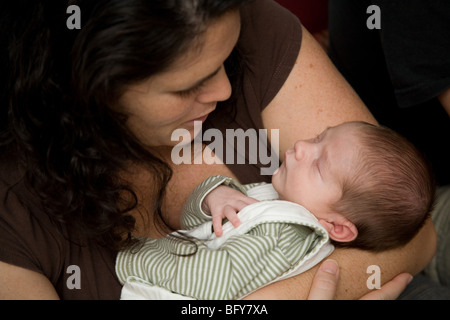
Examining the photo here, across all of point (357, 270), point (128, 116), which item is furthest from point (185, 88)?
point (357, 270)

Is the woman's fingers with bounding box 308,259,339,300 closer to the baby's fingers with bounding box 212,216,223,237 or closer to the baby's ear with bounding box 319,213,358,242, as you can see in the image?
the baby's ear with bounding box 319,213,358,242

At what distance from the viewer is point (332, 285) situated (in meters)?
1.30

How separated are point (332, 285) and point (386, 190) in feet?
0.94

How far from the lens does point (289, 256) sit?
1.34 meters

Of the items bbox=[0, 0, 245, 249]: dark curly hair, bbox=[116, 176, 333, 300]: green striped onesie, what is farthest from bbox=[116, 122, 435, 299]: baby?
bbox=[0, 0, 245, 249]: dark curly hair

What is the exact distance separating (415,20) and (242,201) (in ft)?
2.24

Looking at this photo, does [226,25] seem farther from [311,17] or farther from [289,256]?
[311,17]

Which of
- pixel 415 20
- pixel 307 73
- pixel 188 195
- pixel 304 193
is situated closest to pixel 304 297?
pixel 304 193

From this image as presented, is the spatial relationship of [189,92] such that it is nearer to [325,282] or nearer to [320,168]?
[320,168]

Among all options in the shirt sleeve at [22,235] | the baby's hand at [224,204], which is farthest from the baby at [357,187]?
the shirt sleeve at [22,235]

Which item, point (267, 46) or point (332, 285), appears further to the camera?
point (267, 46)

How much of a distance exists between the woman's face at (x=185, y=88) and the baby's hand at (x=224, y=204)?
9.8 inches

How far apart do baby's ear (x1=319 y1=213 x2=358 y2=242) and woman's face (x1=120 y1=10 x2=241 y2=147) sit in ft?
1.52
